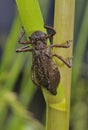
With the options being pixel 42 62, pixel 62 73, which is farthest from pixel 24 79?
pixel 62 73

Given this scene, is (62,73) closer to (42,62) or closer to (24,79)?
(42,62)

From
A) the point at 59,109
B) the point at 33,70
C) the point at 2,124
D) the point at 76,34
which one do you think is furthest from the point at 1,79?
the point at 59,109

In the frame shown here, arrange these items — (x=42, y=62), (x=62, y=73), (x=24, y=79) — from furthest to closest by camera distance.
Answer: (x=24, y=79)
(x=42, y=62)
(x=62, y=73)

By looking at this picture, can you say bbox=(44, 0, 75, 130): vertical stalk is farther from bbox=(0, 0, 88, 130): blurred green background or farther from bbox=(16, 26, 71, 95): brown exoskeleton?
bbox=(0, 0, 88, 130): blurred green background

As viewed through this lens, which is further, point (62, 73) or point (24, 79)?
point (24, 79)

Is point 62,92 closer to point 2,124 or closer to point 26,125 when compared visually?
point 26,125

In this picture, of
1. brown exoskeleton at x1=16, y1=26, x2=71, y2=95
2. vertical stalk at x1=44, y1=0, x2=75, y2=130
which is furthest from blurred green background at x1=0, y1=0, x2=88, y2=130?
vertical stalk at x1=44, y1=0, x2=75, y2=130

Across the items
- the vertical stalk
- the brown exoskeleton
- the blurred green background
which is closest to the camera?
the vertical stalk
